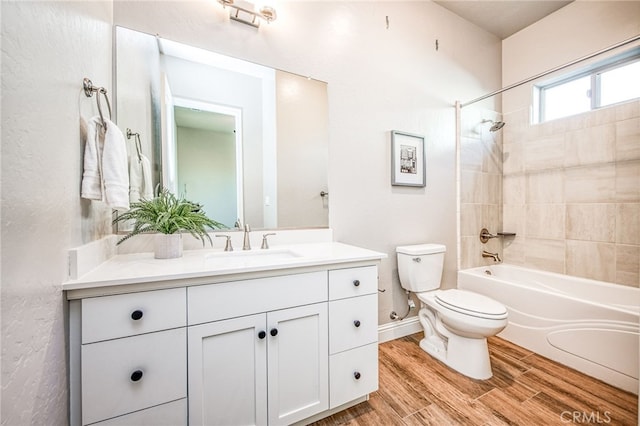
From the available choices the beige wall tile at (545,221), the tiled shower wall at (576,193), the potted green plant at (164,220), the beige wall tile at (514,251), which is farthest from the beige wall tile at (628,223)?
the potted green plant at (164,220)

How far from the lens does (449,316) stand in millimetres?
1575

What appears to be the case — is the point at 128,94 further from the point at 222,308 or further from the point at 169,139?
the point at 222,308

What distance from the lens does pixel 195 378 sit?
0.91 metres

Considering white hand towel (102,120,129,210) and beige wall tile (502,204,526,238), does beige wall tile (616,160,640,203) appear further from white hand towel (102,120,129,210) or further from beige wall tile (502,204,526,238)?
white hand towel (102,120,129,210)

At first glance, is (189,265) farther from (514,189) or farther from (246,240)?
(514,189)

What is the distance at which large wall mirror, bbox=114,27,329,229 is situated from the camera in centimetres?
131

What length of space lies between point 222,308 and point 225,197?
0.70 meters

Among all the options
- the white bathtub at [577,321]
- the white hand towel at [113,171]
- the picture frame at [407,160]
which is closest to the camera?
the white hand towel at [113,171]

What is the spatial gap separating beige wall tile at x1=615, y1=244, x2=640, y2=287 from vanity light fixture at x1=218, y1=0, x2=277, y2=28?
118 inches

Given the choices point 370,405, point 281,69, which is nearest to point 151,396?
point 370,405

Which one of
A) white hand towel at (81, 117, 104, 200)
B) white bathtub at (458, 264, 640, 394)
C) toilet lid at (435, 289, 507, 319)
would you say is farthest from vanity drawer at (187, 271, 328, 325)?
white bathtub at (458, 264, 640, 394)

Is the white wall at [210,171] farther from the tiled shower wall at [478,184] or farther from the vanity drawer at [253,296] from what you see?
the tiled shower wall at [478,184]

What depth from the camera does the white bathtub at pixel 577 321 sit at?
1424 millimetres

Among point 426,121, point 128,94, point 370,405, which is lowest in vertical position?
point 370,405
